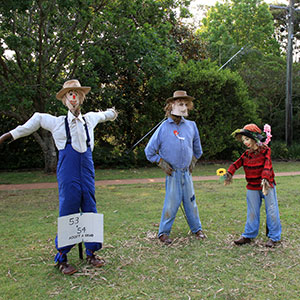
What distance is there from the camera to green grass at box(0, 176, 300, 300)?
3.65 m

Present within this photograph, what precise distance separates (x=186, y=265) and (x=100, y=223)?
1.12 metres

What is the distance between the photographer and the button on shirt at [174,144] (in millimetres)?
5230

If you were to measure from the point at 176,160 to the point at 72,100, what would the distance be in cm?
172

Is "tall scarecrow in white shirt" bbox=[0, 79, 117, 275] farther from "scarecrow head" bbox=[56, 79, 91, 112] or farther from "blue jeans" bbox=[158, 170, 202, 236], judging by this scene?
"blue jeans" bbox=[158, 170, 202, 236]

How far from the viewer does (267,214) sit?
194 inches

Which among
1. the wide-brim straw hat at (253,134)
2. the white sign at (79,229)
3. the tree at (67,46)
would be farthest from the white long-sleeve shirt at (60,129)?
the tree at (67,46)

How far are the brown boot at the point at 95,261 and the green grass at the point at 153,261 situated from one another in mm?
93

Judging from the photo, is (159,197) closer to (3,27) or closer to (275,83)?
(3,27)

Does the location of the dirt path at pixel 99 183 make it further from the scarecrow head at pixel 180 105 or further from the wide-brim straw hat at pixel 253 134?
the wide-brim straw hat at pixel 253 134

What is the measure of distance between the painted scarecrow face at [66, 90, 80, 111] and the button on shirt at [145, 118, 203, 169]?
4.48ft

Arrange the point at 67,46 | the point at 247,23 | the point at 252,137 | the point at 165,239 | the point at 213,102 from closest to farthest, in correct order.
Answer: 1. the point at 252,137
2. the point at 165,239
3. the point at 67,46
4. the point at 213,102
5. the point at 247,23

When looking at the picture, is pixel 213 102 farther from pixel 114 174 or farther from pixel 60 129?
pixel 60 129

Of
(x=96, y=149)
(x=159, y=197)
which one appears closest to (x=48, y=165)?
(x=96, y=149)

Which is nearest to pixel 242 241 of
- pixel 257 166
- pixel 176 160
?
pixel 257 166
